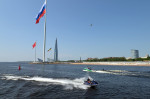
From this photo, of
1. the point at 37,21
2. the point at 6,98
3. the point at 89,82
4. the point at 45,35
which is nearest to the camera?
the point at 6,98

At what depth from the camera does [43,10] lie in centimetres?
6869

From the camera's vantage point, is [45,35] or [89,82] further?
[45,35]

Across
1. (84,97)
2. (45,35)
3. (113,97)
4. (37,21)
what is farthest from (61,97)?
(45,35)

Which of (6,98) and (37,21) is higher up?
(37,21)

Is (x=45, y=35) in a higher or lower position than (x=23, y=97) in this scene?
higher

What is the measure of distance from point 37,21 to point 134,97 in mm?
63154

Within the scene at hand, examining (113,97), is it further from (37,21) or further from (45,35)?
(45,35)

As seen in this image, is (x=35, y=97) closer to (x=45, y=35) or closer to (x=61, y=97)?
(x=61, y=97)

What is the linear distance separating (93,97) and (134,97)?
7901 mm

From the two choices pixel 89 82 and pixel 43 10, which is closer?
pixel 89 82

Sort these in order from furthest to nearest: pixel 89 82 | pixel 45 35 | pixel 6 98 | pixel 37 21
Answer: pixel 45 35, pixel 37 21, pixel 89 82, pixel 6 98

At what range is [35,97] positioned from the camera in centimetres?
2077

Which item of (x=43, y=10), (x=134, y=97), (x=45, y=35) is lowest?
(x=134, y=97)

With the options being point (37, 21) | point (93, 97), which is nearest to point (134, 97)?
point (93, 97)
